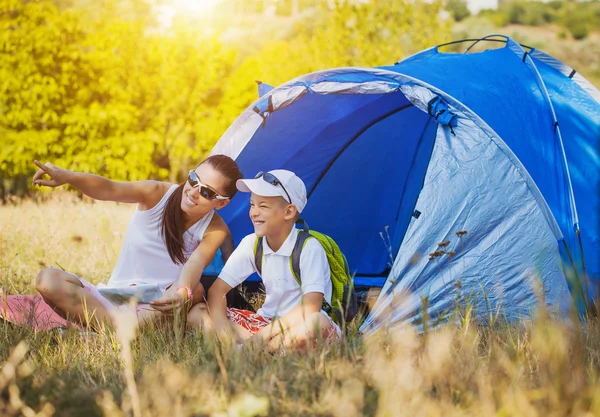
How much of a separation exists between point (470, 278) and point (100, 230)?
433cm

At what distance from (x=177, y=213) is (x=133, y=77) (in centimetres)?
688

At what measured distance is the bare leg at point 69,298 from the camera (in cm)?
306

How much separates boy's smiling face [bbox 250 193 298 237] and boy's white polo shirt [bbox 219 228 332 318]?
0.23ft

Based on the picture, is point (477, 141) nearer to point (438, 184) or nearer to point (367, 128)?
point (438, 184)

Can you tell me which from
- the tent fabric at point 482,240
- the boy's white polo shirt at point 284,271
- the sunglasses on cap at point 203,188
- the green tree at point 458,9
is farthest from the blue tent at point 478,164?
the green tree at point 458,9

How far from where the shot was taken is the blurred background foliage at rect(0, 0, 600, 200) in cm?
945

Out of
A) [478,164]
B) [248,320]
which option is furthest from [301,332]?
[478,164]

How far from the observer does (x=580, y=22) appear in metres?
33.8

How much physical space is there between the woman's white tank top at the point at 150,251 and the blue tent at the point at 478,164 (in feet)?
2.24

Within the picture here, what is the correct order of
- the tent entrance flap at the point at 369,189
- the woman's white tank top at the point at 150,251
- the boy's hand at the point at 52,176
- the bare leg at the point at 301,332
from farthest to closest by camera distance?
the tent entrance flap at the point at 369,189, the woman's white tank top at the point at 150,251, the boy's hand at the point at 52,176, the bare leg at the point at 301,332

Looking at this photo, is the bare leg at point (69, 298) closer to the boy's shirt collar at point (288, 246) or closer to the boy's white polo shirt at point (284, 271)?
the boy's white polo shirt at point (284, 271)

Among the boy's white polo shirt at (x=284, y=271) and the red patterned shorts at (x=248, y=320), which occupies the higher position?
the boy's white polo shirt at (x=284, y=271)

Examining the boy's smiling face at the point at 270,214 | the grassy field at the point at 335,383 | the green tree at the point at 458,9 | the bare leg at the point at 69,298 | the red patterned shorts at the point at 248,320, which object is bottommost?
the red patterned shorts at the point at 248,320

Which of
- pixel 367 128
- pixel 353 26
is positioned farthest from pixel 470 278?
pixel 353 26
